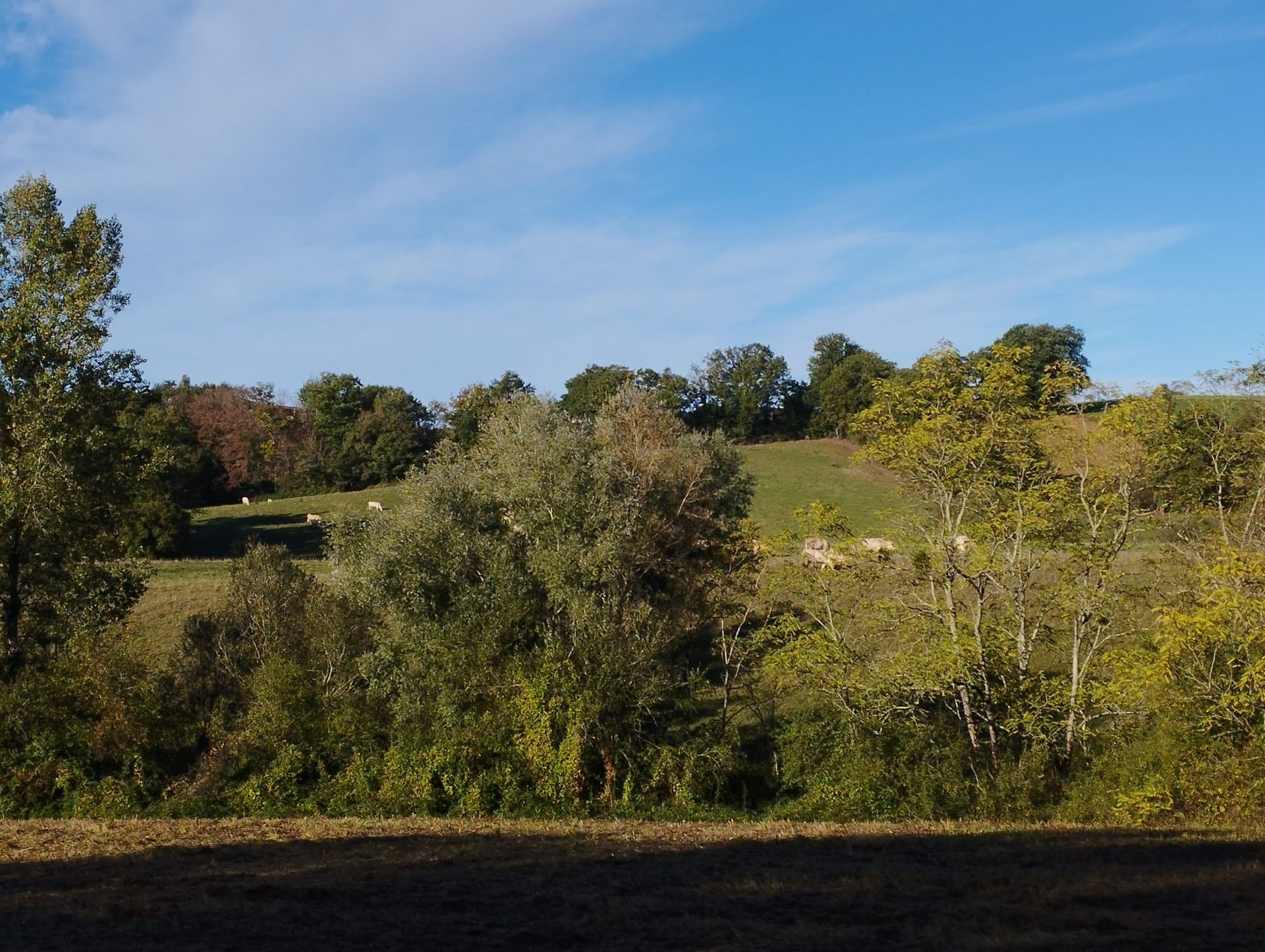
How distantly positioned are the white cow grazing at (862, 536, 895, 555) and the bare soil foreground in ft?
21.5

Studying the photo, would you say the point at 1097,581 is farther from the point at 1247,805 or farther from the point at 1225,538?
the point at 1247,805

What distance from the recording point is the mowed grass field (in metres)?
41.2

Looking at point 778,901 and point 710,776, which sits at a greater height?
point 778,901

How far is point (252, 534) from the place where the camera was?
6938 cm

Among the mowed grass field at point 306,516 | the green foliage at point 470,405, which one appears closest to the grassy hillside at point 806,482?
the mowed grass field at point 306,516

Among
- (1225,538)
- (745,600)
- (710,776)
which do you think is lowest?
(710,776)

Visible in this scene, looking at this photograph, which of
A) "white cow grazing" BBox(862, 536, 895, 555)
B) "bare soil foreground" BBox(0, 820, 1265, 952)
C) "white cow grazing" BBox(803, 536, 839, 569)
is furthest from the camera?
"white cow grazing" BBox(803, 536, 839, 569)

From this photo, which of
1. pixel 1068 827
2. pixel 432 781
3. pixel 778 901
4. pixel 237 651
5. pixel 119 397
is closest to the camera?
pixel 778 901

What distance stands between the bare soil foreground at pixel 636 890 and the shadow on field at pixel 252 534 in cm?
4652

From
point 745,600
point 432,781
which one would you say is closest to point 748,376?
point 745,600

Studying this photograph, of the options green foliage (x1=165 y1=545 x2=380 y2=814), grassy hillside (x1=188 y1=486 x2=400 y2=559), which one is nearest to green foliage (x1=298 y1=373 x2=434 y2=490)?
grassy hillside (x1=188 y1=486 x2=400 y2=559)

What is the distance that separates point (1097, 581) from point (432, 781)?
1482cm

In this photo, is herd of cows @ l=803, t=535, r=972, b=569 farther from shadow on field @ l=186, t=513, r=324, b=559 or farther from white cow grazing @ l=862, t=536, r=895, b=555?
shadow on field @ l=186, t=513, r=324, b=559

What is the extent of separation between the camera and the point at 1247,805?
704 inches
